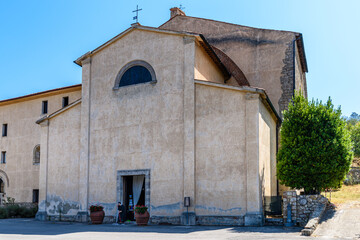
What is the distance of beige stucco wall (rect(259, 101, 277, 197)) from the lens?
2086 cm

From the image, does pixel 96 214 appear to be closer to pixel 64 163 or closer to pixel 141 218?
pixel 141 218

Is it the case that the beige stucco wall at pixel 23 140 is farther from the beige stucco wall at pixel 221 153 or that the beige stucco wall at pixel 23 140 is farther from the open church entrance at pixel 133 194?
the beige stucco wall at pixel 221 153

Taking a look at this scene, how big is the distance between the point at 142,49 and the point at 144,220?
953 cm

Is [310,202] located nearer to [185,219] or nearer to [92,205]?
[185,219]

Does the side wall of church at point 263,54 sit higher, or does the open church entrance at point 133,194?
the side wall of church at point 263,54

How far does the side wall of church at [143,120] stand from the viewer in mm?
21859

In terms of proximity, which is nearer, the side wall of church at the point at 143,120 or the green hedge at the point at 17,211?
the side wall of church at the point at 143,120

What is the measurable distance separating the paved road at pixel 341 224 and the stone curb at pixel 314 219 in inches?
8.3

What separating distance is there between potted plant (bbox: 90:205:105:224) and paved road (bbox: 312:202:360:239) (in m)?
11.5

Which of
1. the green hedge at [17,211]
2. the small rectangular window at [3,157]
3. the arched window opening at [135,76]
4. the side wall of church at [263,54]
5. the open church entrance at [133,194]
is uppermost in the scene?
the side wall of church at [263,54]

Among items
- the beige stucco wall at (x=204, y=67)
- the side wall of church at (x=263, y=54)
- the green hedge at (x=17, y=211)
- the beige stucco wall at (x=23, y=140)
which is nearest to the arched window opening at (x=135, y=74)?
the beige stucco wall at (x=204, y=67)

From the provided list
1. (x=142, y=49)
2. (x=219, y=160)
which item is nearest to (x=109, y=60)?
(x=142, y=49)

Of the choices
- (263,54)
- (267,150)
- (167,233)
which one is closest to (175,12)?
(263,54)

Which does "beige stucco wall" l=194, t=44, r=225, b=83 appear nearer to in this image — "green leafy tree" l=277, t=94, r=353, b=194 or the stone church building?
the stone church building
